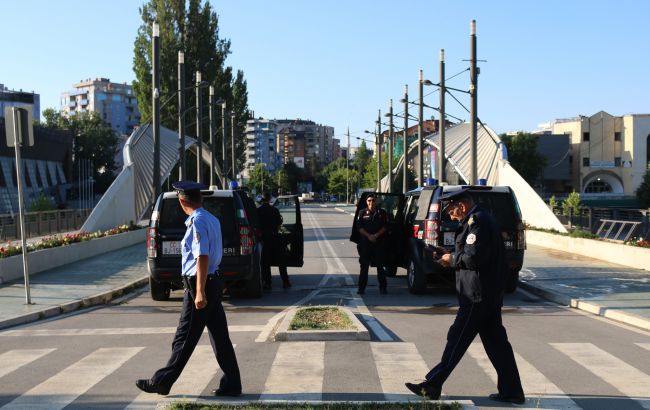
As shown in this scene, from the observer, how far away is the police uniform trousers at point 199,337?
234 inches

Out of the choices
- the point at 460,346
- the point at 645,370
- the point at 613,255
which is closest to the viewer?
the point at 460,346

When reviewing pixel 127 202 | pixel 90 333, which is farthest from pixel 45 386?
pixel 127 202

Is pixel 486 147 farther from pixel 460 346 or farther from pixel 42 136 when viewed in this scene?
pixel 42 136

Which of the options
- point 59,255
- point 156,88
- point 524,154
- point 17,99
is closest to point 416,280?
point 59,255

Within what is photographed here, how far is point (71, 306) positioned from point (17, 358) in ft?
13.2

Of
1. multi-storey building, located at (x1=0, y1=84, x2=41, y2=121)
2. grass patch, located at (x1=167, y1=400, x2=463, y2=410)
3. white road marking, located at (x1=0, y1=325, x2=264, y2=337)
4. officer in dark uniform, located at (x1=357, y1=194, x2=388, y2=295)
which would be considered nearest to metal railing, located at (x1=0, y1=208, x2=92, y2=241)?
white road marking, located at (x1=0, y1=325, x2=264, y2=337)

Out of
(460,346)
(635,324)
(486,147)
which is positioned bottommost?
(635,324)

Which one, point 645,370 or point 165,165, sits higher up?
point 165,165

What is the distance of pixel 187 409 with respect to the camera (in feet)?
18.0

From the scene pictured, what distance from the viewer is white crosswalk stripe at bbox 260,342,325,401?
6.12 m

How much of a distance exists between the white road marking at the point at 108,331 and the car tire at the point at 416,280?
4051 millimetres

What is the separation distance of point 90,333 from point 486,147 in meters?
39.2

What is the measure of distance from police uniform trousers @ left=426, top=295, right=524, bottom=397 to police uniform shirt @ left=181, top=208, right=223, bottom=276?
2.04 metres

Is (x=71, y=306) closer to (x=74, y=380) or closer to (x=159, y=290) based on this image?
(x=159, y=290)
